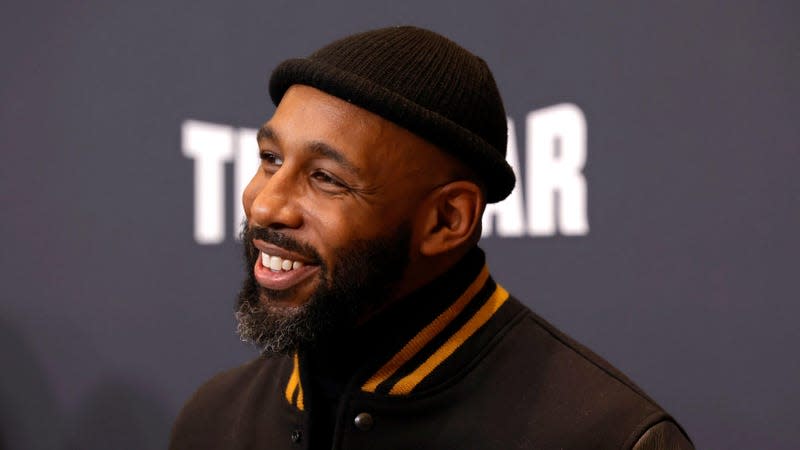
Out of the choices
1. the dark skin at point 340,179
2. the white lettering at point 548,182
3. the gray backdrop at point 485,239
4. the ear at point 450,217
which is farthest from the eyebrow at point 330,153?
the gray backdrop at point 485,239

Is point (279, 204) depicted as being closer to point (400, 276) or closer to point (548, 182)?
point (400, 276)

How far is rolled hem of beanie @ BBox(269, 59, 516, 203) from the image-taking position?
88cm

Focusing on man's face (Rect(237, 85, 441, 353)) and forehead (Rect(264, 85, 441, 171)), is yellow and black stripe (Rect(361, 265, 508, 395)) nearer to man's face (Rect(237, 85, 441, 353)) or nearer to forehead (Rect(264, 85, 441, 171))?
man's face (Rect(237, 85, 441, 353))

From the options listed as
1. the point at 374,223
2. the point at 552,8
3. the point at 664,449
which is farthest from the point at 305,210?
the point at 552,8

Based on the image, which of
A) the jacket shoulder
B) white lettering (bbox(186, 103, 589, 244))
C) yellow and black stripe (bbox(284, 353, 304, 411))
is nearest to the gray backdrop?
white lettering (bbox(186, 103, 589, 244))

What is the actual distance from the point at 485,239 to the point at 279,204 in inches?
43.2

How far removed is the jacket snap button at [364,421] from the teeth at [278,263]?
0.59 feet

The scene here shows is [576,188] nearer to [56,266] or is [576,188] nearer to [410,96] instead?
[410,96]

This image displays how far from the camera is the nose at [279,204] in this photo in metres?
0.89

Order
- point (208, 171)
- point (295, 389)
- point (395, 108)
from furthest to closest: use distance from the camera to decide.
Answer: point (208, 171) < point (295, 389) < point (395, 108)

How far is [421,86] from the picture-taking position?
91cm

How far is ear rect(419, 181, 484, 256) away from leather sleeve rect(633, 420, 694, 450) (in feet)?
0.94

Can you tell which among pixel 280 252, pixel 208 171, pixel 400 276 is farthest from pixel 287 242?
pixel 208 171

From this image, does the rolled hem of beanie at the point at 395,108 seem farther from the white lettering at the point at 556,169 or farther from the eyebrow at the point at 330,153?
the white lettering at the point at 556,169
